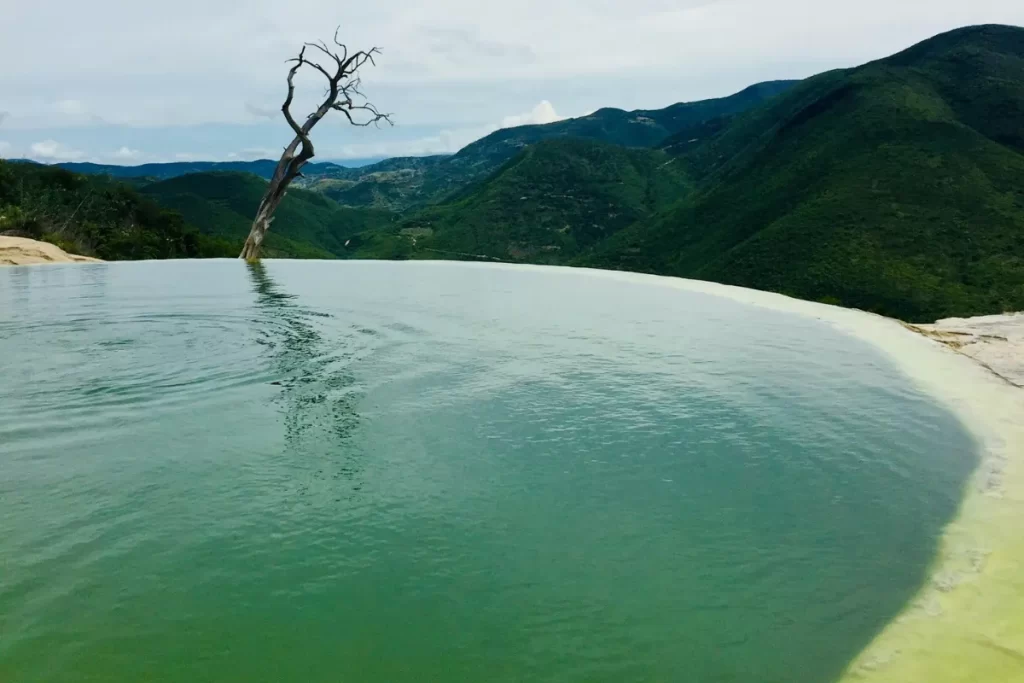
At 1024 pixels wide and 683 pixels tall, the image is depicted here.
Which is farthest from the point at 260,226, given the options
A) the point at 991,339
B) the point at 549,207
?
the point at 549,207

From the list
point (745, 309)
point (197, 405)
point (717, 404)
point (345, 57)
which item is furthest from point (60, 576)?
point (345, 57)

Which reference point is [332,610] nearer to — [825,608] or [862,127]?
[825,608]

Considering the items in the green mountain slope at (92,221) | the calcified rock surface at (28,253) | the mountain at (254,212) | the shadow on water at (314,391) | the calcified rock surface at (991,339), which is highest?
the mountain at (254,212)

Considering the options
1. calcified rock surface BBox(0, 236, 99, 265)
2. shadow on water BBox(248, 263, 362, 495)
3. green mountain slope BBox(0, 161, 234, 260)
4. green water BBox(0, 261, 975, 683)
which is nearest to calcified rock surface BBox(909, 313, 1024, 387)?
green water BBox(0, 261, 975, 683)

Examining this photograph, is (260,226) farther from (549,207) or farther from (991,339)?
(549,207)

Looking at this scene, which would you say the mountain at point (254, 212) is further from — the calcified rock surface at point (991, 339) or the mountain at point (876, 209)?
the calcified rock surface at point (991, 339)

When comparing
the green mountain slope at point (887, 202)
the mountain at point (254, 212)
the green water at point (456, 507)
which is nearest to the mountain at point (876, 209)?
the green mountain slope at point (887, 202)

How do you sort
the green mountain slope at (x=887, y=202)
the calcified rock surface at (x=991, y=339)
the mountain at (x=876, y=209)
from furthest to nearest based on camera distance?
1. the mountain at (x=876, y=209)
2. the green mountain slope at (x=887, y=202)
3. the calcified rock surface at (x=991, y=339)

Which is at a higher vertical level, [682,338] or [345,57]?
[345,57]
